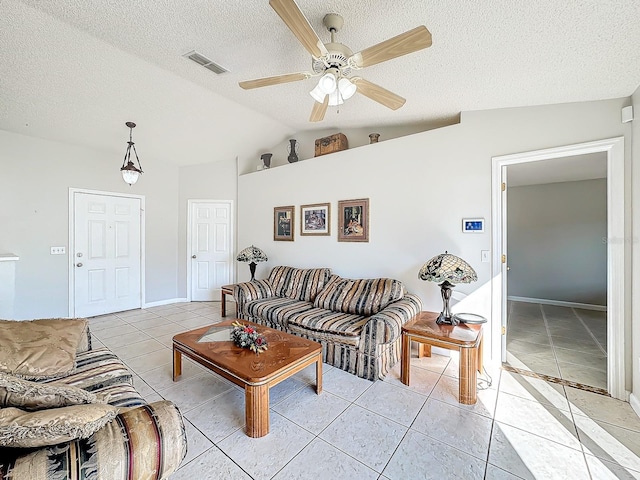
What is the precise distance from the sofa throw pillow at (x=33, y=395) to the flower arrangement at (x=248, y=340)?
47.2 inches

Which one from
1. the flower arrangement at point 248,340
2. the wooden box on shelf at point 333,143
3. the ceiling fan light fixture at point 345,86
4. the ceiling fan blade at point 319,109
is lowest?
the flower arrangement at point 248,340

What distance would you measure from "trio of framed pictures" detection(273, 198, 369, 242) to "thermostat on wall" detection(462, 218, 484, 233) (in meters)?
→ 1.15

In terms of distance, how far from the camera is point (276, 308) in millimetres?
3305

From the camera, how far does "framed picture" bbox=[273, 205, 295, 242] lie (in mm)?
4453

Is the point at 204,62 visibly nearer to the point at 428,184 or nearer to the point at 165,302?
the point at 428,184

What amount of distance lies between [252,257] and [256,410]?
9.73ft

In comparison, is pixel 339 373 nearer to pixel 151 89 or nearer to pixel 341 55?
pixel 341 55

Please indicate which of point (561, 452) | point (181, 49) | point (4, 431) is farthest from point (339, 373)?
point (181, 49)

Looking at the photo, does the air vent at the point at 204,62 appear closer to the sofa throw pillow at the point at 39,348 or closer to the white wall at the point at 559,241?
the sofa throw pillow at the point at 39,348

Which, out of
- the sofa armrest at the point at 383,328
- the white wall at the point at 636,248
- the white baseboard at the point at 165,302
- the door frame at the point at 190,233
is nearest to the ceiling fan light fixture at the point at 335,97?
the sofa armrest at the point at 383,328

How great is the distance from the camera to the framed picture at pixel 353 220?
3.62m

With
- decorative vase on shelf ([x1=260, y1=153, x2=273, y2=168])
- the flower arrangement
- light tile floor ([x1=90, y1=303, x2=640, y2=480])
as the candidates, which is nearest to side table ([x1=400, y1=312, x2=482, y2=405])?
light tile floor ([x1=90, y1=303, x2=640, y2=480])

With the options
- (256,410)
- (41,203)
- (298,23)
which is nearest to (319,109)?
(298,23)

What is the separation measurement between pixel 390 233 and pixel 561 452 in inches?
90.9
